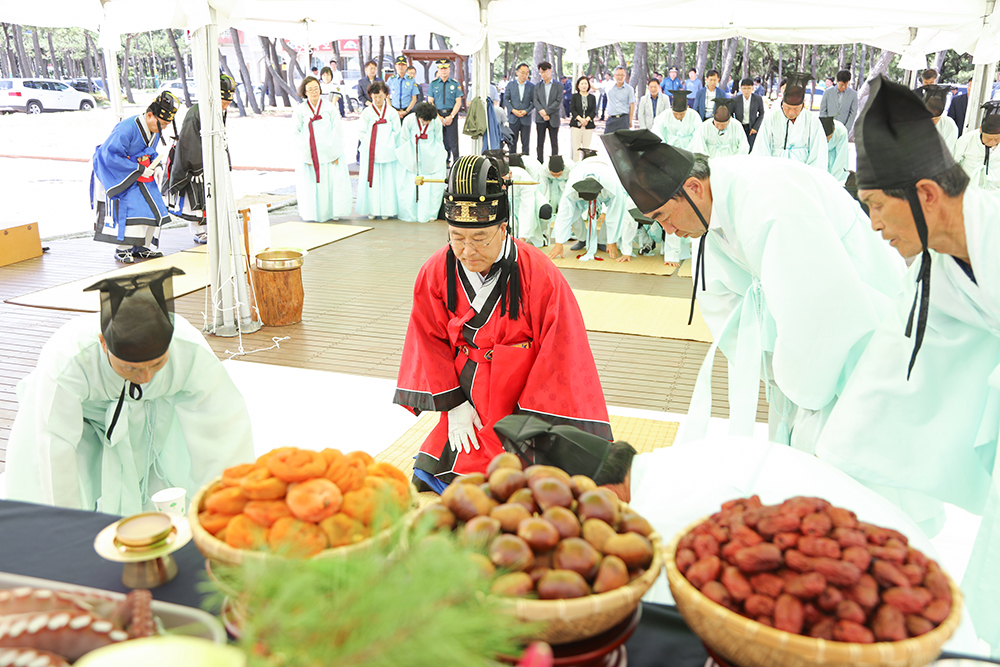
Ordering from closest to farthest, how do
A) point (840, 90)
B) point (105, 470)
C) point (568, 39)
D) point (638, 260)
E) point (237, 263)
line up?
point (105, 470) → point (237, 263) → point (638, 260) → point (568, 39) → point (840, 90)

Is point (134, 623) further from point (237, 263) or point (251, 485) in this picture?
point (237, 263)

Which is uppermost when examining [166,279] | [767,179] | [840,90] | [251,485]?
[840,90]

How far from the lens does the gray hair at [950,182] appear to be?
145 cm

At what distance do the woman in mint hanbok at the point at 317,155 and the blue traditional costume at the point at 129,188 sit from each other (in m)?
1.82

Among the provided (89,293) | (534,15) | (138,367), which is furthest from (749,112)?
(138,367)

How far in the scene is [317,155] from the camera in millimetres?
7930

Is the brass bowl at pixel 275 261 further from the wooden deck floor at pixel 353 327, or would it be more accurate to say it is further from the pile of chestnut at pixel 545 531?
the pile of chestnut at pixel 545 531

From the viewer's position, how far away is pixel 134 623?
824mm

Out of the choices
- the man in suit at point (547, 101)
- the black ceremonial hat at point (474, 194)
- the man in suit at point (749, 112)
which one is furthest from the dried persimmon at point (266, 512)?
the man in suit at point (547, 101)

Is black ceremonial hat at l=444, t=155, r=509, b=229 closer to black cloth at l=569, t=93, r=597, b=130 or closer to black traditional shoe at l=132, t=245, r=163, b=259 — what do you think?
black traditional shoe at l=132, t=245, r=163, b=259

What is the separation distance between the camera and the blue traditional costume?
5910mm

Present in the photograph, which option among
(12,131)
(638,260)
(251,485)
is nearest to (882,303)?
(251,485)

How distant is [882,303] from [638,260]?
4790 millimetres

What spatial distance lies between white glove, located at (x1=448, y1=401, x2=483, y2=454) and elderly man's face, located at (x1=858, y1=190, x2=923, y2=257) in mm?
1335
